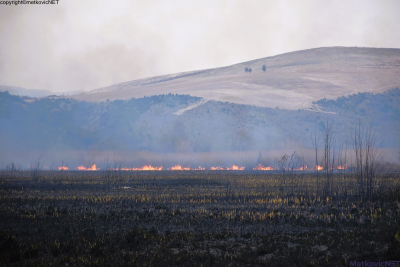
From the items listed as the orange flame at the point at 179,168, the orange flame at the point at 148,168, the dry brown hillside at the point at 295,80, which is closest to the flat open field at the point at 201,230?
the orange flame at the point at 148,168

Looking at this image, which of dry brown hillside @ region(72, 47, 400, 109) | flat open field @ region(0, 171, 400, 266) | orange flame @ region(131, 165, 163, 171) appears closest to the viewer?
flat open field @ region(0, 171, 400, 266)

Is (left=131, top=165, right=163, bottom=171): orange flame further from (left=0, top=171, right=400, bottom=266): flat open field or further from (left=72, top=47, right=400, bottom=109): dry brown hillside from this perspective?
(left=0, top=171, right=400, bottom=266): flat open field

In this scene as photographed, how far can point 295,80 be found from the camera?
365 ft

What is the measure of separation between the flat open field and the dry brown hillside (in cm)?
7370

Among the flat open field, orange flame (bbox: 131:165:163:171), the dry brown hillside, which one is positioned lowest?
the flat open field

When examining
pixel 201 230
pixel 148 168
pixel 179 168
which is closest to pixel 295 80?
pixel 179 168

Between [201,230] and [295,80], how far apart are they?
9890 cm

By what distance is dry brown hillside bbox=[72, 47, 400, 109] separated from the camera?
101m

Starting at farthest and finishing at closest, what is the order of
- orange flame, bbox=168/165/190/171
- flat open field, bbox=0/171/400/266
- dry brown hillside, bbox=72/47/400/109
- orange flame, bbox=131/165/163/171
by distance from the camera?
1. dry brown hillside, bbox=72/47/400/109
2. orange flame, bbox=168/165/190/171
3. orange flame, bbox=131/165/163/171
4. flat open field, bbox=0/171/400/266

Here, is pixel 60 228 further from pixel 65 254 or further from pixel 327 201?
pixel 327 201

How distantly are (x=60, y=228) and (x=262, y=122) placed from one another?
255ft

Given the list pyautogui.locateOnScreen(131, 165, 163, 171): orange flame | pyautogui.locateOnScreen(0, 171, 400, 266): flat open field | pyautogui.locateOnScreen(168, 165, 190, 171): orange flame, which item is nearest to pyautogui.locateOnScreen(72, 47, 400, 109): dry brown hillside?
pyautogui.locateOnScreen(168, 165, 190, 171): orange flame

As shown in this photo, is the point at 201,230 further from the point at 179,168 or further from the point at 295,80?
the point at 295,80

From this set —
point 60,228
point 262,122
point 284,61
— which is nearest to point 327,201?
point 60,228
